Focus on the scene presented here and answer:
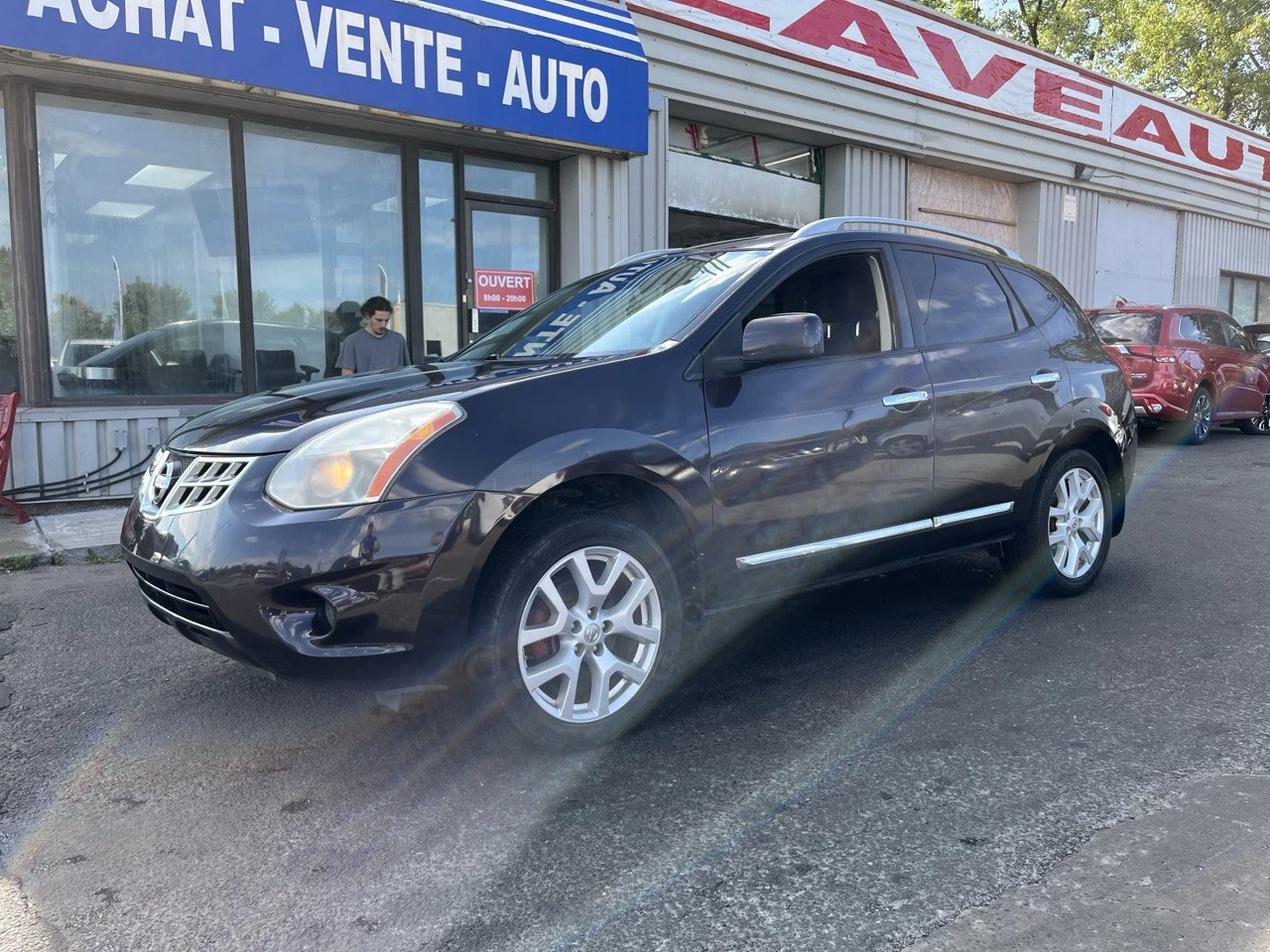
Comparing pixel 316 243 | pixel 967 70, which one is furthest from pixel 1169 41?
pixel 316 243

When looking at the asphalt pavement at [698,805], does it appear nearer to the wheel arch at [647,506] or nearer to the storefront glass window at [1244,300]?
the wheel arch at [647,506]

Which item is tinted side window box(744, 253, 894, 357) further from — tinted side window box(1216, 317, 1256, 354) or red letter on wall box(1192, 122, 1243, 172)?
red letter on wall box(1192, 122, 1243, 172)

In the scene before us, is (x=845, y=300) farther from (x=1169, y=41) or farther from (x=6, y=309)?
(x=1169, y=41)

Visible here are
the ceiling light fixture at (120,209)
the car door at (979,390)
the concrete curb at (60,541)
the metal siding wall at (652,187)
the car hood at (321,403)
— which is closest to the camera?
the car hood at (321,403)

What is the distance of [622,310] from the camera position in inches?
152

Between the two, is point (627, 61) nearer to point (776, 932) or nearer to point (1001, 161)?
point (1001, 161)

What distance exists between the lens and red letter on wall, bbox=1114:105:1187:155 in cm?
1700

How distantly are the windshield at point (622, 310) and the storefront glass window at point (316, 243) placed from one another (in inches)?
188

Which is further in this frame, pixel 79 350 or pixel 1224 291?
pixel 1224 291

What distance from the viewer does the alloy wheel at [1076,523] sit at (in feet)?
15.8

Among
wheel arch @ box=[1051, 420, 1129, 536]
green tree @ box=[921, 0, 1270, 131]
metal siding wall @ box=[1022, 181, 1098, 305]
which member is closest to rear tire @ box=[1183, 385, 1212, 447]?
metal siding wall @ box=[1022, 181, 1098, 305]

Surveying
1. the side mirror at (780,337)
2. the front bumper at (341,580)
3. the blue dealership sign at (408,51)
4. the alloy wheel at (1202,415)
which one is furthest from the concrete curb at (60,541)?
the alloy wheel at (1202,415)

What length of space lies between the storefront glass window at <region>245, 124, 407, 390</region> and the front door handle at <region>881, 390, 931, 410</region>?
6162 mm

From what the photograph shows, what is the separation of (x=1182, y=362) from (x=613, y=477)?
10575mm
